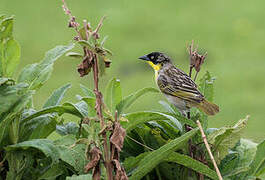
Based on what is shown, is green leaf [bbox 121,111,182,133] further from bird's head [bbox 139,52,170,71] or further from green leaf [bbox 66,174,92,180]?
bird's head [bbox 139,52,170,71]

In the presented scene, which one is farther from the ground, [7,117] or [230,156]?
[7,117]

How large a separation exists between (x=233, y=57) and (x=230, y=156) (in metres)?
7.00

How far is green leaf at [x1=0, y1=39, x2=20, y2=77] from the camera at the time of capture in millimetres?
1888

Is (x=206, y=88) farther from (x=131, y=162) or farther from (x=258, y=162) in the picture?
(x=131, y=162)

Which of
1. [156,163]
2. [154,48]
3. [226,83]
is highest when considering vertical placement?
[154,48]

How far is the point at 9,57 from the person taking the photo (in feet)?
6.22

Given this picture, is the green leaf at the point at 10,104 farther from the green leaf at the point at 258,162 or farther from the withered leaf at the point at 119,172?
the green leaf at the point at 258,162

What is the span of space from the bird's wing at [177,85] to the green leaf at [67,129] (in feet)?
1.64

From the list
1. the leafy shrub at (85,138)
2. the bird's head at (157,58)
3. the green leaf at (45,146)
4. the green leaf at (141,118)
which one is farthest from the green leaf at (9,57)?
the bird's head at (157,58)

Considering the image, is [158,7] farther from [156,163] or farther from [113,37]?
[156,163]

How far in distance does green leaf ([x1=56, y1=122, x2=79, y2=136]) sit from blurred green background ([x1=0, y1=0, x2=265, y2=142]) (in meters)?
4.94

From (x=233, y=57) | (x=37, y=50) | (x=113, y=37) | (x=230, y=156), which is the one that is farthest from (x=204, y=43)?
(x=230, y=156)

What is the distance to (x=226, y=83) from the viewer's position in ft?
25.9

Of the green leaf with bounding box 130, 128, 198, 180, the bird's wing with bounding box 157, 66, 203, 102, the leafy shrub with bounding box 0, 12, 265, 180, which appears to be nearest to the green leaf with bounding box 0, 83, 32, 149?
the leafy shrub with bounding box 0, 12, 265, 180
